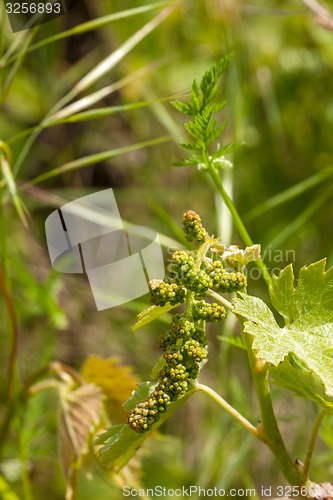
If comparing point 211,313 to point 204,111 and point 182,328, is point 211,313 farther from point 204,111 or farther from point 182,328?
point 204,111

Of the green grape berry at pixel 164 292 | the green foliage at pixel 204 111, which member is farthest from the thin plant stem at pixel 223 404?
the green foliage at pixel 204 111

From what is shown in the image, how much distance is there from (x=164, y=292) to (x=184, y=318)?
0.04 meters

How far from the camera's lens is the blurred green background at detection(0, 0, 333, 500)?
4.93ft

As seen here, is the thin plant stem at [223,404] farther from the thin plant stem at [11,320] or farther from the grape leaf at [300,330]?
the thin plant stem at [11,320]

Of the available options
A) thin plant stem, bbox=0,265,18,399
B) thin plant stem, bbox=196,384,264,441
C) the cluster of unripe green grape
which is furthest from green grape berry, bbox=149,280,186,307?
thin plant stem, bbox=0,265,18,399

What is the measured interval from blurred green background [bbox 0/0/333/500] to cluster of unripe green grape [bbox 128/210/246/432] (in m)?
0.79

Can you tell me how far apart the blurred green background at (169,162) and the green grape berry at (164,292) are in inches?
32.3

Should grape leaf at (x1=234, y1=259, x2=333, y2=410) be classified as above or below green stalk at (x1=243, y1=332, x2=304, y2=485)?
above

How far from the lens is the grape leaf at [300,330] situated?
0.54m

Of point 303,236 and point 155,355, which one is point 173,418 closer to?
point 155,355

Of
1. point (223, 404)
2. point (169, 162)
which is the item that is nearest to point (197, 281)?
point (223, 404)

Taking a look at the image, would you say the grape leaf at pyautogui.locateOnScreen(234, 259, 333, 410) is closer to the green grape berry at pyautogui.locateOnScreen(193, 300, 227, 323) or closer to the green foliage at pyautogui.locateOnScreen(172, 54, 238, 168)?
the green grape berry at pyautogui.locateOnScreen(193, 300, 227, 323)

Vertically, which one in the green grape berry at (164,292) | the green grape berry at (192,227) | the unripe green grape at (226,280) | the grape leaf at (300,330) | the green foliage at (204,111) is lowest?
the grape leaf at (300,330)

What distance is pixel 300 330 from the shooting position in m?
0.58
